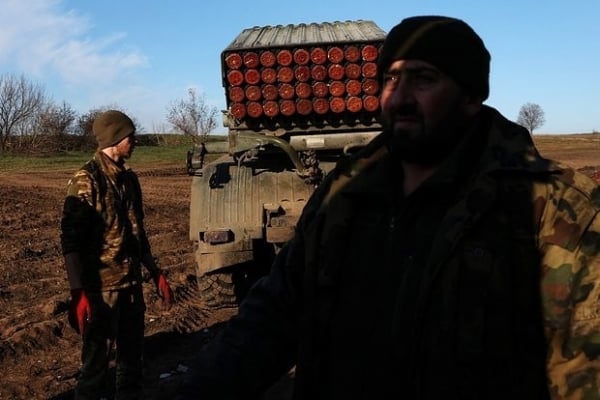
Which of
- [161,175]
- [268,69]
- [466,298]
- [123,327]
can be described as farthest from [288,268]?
[161,175]

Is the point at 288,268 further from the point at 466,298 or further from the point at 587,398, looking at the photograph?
the point at 587,398

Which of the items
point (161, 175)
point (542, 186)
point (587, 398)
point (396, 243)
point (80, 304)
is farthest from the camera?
point (161, 175)

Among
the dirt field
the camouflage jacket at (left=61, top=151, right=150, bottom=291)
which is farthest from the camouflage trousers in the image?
the dirt field

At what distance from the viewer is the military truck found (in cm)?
658

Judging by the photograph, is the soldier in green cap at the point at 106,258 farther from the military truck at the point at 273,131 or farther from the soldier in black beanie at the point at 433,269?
the soldier in black beanie at the point at 433,269

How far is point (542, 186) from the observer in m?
1.61

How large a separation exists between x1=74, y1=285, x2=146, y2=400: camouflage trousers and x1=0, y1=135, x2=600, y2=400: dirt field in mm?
407

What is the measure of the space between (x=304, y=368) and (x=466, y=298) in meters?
0.48

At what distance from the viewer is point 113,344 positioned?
469 centimetres

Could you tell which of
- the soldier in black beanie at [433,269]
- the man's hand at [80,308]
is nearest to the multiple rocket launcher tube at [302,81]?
the man's hand at [80,308]

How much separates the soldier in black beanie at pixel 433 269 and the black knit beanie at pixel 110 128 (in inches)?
111

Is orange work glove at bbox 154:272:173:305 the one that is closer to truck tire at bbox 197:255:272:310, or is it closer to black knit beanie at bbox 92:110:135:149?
black knit beanie at bbox 92:110:135:149

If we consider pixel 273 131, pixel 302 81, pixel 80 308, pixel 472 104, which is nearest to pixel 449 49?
pixel 472 104

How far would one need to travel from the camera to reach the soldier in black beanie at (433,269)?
1565 mm
